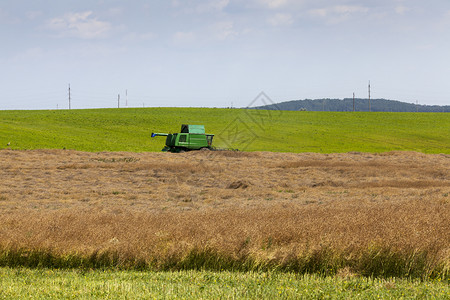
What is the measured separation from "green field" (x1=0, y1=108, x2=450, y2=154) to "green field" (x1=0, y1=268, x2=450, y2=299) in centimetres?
3495

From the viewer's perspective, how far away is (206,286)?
705 centimetres

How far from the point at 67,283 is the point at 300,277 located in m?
4.29

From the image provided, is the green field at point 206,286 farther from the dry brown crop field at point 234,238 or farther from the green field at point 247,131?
the green field at point 247,131

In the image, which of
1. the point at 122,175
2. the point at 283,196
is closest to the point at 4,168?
the point at 122,175

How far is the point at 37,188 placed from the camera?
66.4 feet

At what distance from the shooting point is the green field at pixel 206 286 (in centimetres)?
660

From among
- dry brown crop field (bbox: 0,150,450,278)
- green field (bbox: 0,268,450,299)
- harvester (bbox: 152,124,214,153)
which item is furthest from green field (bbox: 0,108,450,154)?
green field (bbox: 0,268,450,299)

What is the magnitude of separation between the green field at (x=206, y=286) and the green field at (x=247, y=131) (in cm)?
3495

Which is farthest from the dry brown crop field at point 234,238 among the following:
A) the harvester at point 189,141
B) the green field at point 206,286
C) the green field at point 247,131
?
the green field at point 247,131

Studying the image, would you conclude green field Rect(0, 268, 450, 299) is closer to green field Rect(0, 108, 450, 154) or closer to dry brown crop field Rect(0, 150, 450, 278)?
dry brown crop field Rect(0, 150, 450, 278)

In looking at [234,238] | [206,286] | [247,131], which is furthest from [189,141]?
[206,286]

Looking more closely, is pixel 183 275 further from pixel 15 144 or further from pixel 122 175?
pixel 15 144

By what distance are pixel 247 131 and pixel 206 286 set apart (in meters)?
51.4

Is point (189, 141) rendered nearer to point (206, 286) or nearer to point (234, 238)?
point (234, 238)
